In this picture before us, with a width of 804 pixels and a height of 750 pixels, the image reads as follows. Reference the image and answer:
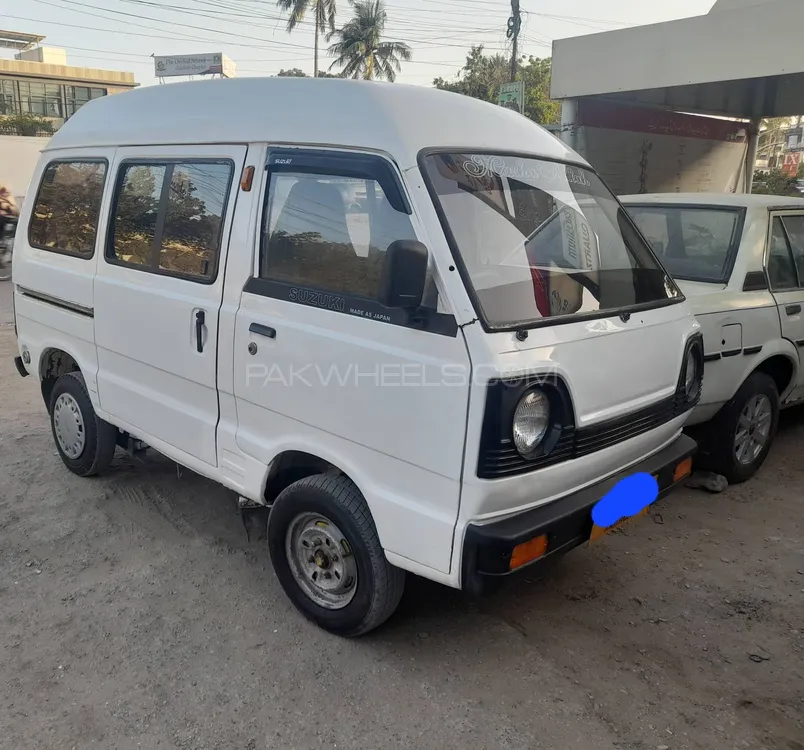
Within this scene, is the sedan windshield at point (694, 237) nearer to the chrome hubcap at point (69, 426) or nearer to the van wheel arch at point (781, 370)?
the van wheel arch at point (781, 370)

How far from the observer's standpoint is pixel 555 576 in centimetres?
361

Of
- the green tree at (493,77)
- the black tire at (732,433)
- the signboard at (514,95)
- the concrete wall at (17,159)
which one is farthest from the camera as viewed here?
the green tree at (493,77)

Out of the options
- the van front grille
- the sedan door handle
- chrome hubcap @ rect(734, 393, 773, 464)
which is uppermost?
the sedan door handle

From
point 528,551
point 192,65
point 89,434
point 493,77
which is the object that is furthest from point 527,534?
point 493,77

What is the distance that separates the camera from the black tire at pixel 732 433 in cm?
445

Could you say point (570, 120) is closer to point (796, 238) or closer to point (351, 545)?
point (796, 238)

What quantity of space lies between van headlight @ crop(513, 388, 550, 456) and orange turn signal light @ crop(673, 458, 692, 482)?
3.41ft

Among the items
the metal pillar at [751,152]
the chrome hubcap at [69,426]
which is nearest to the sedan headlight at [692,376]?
the chrome hubcap at [69,426]

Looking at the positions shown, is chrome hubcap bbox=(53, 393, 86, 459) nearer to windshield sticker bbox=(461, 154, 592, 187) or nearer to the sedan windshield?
windshield sticker bbox=(461, 154, 592, 187)

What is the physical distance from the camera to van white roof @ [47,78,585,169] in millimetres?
2707

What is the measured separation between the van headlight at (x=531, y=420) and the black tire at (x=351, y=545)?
0.72 meters

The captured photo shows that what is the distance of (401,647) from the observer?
3.04 m

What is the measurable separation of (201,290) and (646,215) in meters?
3.42

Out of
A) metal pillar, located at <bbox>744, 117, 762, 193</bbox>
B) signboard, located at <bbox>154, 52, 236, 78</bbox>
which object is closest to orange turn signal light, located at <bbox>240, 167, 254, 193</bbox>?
metal pillar, located at <bbox>744, 117, 762, 193</bbox>
